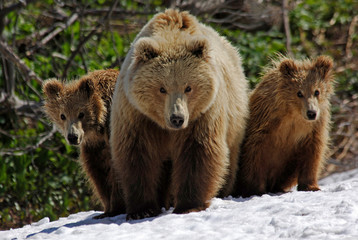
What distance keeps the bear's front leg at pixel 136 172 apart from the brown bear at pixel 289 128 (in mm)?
1297

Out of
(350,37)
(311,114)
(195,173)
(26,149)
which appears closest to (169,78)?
(195,173)

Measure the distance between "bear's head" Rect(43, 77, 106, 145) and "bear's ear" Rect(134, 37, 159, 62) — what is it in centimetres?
82

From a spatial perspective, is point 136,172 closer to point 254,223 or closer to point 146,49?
point 146,49

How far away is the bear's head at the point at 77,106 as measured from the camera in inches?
210

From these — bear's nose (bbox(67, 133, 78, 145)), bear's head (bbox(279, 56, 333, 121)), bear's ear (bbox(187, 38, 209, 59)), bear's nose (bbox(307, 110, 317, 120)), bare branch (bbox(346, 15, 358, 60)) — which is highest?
bare branch (bbox(346, 15, 358, 60))

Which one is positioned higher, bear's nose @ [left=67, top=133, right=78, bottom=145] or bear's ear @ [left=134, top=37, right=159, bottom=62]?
bear's ear @ [left=134, top=37, right=159, bottom=62]

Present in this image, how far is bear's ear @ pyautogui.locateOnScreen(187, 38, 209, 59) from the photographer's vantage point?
4789mm

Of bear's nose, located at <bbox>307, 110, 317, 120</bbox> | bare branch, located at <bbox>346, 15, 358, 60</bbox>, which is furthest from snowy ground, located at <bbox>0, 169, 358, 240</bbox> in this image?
bare branch, located at <bbox>346, 15, 358, 60</bbox>

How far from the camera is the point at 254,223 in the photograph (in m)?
4.11

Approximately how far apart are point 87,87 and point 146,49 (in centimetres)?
95

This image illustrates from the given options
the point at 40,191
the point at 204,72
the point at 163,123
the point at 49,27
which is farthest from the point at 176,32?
the point at 49,27

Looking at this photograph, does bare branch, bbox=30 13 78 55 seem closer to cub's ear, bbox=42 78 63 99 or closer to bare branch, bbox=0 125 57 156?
bare branch, bbox=0 125 57 156

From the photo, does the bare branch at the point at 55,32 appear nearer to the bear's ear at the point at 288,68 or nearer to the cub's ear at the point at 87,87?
the cub's ear at the point at 87,87

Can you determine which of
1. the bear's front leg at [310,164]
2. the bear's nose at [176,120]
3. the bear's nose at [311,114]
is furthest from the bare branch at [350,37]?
the bear's nose at [176,120]
